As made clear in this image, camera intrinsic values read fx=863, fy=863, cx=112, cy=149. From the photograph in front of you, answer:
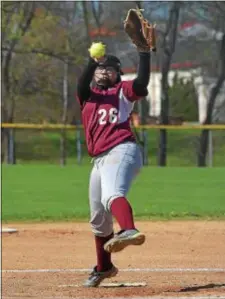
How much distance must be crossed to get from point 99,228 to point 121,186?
1.96 feet

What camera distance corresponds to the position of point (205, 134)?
2575 centimetres

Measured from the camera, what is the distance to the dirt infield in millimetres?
6285

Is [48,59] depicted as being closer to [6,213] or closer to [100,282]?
[6,213]

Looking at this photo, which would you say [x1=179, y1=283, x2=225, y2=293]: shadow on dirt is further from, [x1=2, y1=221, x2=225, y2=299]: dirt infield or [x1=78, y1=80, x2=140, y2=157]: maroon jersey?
[x1=78, y1=80, x2=140, y2=157]: maroon jersey

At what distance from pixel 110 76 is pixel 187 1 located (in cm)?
2149

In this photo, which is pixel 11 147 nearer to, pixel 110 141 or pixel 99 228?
pixel 99 228

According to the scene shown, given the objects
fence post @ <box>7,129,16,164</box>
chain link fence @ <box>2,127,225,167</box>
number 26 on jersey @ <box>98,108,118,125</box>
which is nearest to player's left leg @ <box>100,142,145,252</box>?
number 26 on jersey @ <box>98,108,118,125</box>

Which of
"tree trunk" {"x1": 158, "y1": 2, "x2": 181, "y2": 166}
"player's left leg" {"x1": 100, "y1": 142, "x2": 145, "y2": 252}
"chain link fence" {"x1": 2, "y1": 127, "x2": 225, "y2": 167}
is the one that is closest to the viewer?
"player's left leg" {"x1": 100, "y1": 142, "x2": 145, "y2": 252}

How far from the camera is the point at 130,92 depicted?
20.2ft

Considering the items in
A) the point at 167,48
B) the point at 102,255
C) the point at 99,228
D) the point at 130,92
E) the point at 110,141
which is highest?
the point at 167,48

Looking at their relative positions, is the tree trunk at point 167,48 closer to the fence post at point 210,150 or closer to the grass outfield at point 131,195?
the fence post at point 210,150

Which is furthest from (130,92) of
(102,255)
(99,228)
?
(102,255)

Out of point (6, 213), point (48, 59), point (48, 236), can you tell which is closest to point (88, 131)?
point (48, 236)

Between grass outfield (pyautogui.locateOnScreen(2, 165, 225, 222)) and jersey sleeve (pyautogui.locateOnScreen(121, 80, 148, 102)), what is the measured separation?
230 inches
